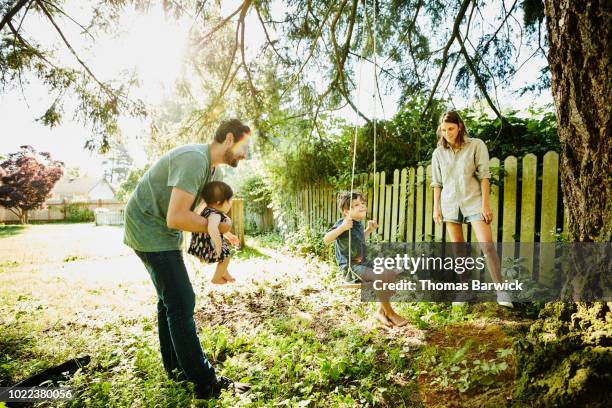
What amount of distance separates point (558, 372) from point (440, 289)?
8.54ft

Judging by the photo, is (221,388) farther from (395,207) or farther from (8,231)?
(8,231)

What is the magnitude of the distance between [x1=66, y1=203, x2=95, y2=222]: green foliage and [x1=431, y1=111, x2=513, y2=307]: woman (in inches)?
969

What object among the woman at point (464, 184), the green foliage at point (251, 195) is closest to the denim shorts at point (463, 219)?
the woman at point (464, 184)

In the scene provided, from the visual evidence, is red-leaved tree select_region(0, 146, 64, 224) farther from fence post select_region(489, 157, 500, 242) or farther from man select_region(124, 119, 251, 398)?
fence post select_region(489, 157, 500, 242)

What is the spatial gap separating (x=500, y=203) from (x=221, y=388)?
342 cm

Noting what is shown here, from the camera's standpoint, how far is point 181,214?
193 centimetres

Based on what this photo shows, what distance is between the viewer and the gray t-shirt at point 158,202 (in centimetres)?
205

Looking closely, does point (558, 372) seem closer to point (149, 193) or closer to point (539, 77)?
point (149, 193)

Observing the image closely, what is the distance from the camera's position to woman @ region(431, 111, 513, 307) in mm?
3029

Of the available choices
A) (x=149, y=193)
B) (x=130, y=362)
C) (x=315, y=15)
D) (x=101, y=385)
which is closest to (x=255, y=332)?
(x=130, y=362)

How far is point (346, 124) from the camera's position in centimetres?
579

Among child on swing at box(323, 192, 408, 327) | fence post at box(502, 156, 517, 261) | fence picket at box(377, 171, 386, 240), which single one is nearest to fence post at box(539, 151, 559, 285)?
fence post at box(502, 156, 517, 261)

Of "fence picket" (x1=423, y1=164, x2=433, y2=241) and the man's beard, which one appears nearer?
the man's beard

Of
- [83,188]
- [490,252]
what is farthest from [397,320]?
[83,188]
